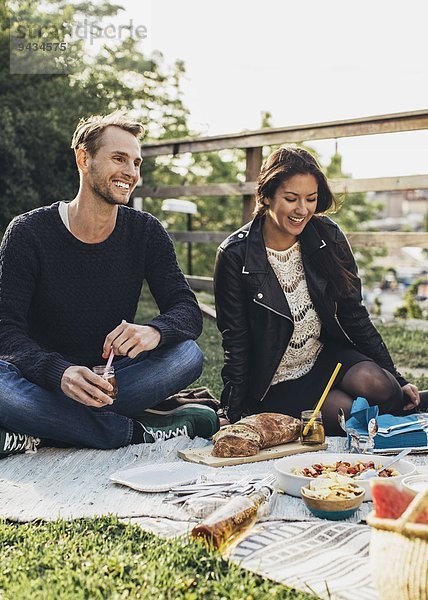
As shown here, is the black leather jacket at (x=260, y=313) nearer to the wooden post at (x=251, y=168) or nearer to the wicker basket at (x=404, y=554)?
the wicker basket at (x=404, y=554)

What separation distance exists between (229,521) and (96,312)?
162 cm

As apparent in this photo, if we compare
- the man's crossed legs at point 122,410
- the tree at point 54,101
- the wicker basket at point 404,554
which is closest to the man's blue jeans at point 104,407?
the man's crossed legs at point 122,410

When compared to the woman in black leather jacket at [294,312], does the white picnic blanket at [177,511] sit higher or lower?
lower

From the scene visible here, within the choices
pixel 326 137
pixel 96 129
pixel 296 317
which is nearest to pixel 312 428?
pixel 296 317

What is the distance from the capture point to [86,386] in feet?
10.8

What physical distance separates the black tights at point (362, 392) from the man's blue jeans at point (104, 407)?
2.18 feet

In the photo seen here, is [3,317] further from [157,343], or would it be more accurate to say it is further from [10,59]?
[10,59]

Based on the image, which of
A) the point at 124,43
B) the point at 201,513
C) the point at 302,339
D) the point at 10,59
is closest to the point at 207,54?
the point at 124,43

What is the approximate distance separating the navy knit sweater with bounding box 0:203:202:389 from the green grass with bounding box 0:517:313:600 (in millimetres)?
1233

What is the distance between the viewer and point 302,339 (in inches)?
159

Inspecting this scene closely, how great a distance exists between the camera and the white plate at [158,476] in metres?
2.97

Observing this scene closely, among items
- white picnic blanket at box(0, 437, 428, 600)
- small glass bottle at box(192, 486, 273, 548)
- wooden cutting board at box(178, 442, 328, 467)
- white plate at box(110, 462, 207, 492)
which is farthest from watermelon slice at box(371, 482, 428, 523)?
wooden cutting board at box(178, 442, 328, 467)

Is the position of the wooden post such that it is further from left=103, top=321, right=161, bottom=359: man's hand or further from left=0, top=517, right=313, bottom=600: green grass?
left=0, top=517, right=313, bottom=600: green grass

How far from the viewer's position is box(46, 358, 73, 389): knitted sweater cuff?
3426 millimetres
